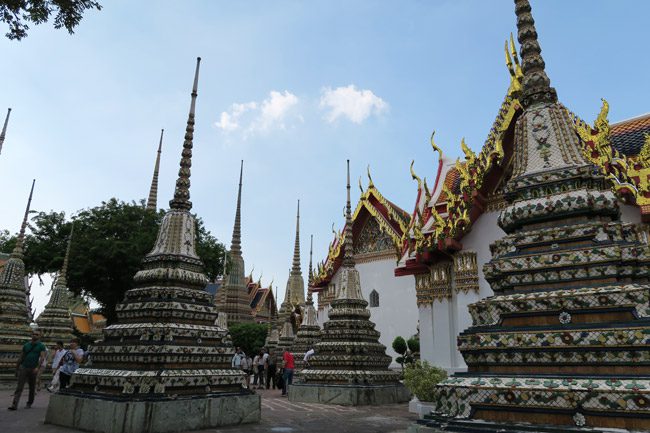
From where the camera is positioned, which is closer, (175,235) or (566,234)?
(566,234)

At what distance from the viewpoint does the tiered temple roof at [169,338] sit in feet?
22.1

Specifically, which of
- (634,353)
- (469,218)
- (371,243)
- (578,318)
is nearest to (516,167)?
(578,318)

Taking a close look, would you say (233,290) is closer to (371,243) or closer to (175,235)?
(371,243)

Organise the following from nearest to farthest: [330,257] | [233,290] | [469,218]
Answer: [469,218] < [330,257] < [233,290]

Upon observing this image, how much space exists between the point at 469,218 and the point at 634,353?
552 centimetres

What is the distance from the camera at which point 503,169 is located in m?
9.34

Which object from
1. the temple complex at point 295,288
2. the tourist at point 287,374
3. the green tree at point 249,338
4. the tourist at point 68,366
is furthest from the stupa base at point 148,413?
the green tree at point 249,338

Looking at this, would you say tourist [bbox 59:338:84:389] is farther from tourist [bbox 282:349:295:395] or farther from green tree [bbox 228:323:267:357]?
green tree [bbox 228:323:267:357]

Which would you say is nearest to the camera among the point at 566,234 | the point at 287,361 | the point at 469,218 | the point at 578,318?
the point at 578,318

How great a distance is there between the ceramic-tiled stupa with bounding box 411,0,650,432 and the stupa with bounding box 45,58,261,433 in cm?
368

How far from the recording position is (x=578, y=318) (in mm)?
4316

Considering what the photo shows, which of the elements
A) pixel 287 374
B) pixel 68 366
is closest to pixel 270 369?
pixel 287 374

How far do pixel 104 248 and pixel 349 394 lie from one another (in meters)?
14.6

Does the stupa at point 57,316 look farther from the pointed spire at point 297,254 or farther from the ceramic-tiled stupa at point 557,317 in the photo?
the ceramic-tiled stupa at point 557,317
